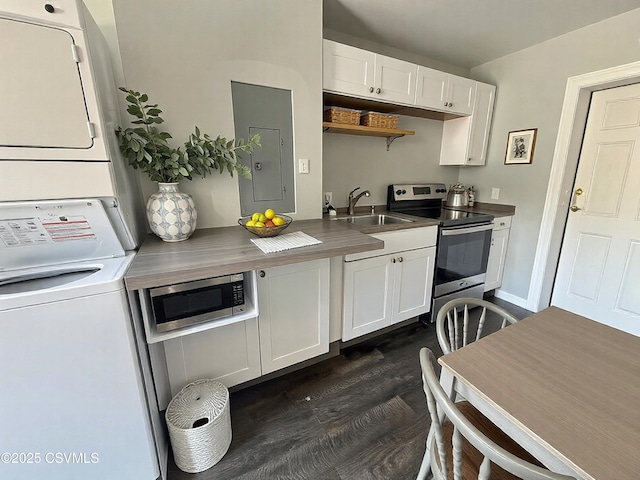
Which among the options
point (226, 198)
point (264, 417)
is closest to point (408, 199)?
point (226, 198)

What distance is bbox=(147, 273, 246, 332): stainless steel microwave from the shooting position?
1.14 metres

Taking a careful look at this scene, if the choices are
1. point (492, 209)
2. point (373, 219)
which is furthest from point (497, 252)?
point (373, 219)

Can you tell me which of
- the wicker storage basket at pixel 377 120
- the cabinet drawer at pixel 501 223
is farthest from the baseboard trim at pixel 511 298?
the wicker storage basket at pixel 377 120

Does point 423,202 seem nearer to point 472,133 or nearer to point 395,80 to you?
point 472,133

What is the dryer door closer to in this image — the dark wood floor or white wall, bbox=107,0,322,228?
white wall, bbox=107,0,322,228

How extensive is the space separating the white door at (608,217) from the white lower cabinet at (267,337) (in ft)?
7.81

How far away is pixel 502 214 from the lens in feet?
8.64

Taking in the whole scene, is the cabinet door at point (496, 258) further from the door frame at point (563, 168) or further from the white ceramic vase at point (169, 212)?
the white ceramic vase at point (169, 212)

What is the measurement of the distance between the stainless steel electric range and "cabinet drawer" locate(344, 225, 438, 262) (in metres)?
0.11

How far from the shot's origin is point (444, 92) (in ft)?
7.66

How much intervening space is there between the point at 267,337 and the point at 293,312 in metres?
0.21

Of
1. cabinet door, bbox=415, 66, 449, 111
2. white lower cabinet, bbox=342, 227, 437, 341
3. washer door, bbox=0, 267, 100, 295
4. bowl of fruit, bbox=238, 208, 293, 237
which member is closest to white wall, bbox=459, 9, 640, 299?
cabinet door, bbox=415, 66, 449, 111

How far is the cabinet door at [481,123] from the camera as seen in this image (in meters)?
2.60

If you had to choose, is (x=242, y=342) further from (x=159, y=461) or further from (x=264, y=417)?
(x=159, y=461)
